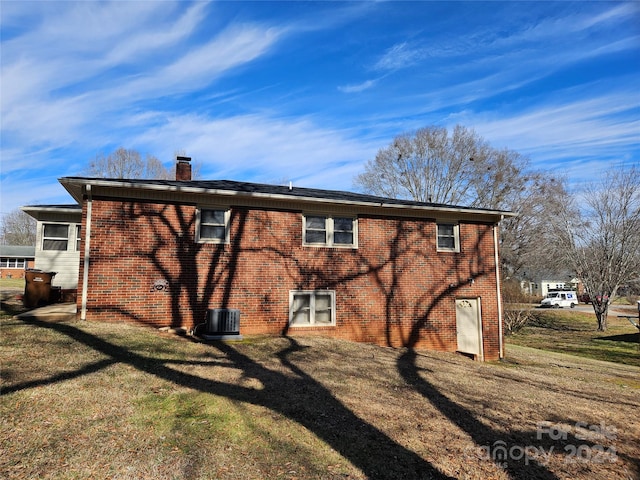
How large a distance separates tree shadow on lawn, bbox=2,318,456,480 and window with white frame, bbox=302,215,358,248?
4558 mm

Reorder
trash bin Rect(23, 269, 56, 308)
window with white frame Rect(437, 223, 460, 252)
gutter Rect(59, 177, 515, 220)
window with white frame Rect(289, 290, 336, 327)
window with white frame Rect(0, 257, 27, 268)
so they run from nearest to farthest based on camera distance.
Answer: gutter Rect(59, 177, 515, 220)
trash bin Rect(23, 269, 56, 308)
window with white frame Rect(289, 290, 336, 327)
window with white frame Rect(437, 223, 460, 252)
window with white frame Rect(0, 257, 27, 268)

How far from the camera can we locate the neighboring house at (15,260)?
45.6 m

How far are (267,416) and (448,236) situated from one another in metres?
10.5

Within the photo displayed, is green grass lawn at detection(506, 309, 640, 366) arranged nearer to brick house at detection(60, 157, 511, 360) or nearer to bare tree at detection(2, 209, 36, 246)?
brick house at detection(60, 157, 511, 360)

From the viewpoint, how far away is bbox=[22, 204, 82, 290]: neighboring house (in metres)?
14.5

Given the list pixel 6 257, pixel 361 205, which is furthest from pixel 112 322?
pixel 6 257

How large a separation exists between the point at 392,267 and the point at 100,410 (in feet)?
32.2

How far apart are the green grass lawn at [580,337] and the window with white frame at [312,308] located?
13.7 meters

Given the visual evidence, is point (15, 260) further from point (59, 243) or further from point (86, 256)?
point (86, 256)

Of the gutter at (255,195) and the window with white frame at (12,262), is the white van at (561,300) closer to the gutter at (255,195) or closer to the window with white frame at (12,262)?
the gutter at (255,195)

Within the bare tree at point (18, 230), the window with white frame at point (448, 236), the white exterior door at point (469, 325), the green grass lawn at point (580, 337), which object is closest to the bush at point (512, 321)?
the green grass lawn at point (580, 337)

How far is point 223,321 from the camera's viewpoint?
34.8ft

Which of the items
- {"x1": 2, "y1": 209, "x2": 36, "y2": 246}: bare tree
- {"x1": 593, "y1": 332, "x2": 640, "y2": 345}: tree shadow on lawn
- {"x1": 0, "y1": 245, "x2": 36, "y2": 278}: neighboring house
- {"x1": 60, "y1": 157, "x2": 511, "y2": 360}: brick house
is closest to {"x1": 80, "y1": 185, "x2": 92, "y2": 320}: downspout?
{"x1": 60, "y1": 157, "x2": 511, "y2": 360}: brick house

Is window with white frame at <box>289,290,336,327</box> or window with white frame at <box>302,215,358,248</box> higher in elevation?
window with white frame at <box>302,215,358,248</box>
